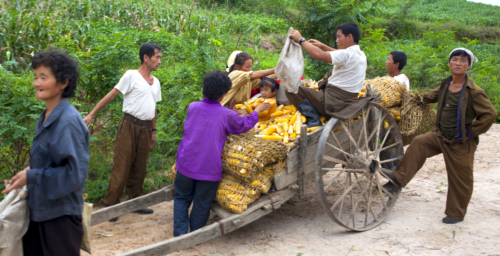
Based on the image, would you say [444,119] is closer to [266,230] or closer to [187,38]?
[266,230]

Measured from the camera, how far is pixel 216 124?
3629 millimetres

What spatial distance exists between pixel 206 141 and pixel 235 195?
1.99 ft

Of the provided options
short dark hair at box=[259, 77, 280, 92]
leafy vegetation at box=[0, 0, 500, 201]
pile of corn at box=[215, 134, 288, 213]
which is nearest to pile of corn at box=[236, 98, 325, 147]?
short dark hair at box=[259, 77, 280, 92]

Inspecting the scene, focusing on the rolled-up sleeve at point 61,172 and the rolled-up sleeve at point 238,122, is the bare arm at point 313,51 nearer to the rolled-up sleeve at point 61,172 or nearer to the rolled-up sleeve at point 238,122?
the rolled-up sleeve at point 238,122

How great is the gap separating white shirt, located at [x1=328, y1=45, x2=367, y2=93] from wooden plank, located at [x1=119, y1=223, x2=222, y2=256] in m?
2.02

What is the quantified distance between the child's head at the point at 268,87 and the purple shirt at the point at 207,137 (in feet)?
2.85

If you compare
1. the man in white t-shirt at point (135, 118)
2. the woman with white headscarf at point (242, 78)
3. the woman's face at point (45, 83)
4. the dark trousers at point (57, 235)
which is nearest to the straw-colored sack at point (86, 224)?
the dark trousers at point (57, 235)

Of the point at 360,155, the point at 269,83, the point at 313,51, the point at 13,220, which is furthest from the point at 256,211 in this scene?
the point at 13,220

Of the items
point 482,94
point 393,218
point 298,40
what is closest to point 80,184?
point 298,40

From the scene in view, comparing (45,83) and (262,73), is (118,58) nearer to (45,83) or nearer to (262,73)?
(262,73)

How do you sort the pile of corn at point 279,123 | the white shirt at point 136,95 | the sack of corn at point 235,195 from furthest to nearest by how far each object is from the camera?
the white shirt at point 136,95 < the pile of corn at point 279,123 < the sack of corn at point 235,195

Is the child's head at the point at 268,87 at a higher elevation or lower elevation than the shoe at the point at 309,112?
higher

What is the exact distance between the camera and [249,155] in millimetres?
3527

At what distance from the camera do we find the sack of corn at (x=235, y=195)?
11.8 feet
